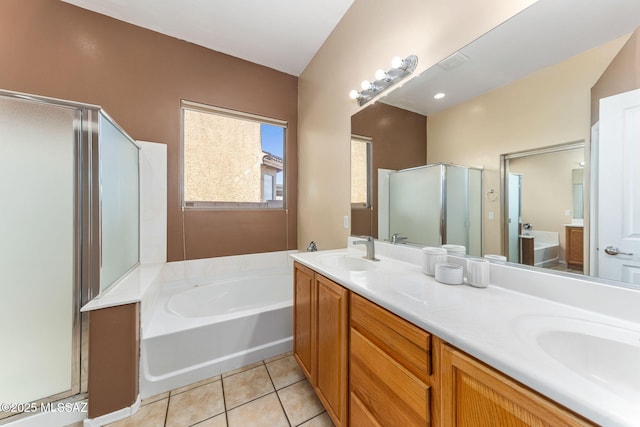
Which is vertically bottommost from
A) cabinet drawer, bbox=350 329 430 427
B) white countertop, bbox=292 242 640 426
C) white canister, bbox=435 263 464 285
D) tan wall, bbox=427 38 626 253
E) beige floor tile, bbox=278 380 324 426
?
beige floor tile, bbox=278 380 324 426

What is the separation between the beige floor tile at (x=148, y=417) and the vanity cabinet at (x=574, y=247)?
81.6 inches

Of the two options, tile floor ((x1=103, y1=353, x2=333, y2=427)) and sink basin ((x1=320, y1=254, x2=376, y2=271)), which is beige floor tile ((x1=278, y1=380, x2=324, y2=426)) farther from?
sink basin ((x1=320, y1=254, x2=376, y2=271))

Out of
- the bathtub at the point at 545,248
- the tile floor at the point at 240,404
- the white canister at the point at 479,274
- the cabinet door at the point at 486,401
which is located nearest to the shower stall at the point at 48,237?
the tile floor at the point at 240,404

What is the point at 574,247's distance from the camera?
0.83 meters

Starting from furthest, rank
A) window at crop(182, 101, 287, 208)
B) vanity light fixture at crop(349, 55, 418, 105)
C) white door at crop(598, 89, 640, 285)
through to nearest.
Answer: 1. window at crop(182, 101, 287, 208)
2. vanity light fixture at crop(349, 55, 418, 105)
3. white door at crop(598, 89, 640, 285)

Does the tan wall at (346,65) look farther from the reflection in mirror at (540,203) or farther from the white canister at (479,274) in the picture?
the white canister at (479,274)

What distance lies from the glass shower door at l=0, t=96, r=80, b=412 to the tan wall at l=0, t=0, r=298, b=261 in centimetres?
78

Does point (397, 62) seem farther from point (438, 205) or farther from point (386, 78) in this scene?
point (438, 205)

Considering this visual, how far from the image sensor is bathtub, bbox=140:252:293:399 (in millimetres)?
1510

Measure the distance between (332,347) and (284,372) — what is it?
31.0 inches

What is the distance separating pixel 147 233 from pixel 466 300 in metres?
2.53

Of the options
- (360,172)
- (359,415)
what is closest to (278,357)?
(359,415)

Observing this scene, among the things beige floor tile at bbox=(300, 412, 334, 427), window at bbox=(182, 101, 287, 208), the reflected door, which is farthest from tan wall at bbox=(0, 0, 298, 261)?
the reflected door

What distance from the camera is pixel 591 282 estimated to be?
0.75 m
